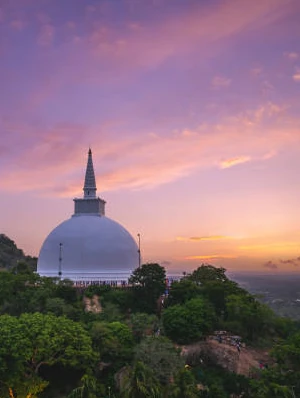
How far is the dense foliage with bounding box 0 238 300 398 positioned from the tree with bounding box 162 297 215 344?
0.29ft

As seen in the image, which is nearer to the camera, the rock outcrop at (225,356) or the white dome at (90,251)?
the rock outcrop at (225,356)

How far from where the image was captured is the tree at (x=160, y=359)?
32906mm

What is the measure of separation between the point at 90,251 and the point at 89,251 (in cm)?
13

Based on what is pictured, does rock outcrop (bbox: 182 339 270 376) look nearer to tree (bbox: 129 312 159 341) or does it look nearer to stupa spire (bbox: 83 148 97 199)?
tree (bbox: 129 312 159 341)

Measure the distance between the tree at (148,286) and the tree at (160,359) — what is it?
13.4 metres

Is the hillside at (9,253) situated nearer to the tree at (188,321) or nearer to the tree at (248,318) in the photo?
the tree at (188,321)

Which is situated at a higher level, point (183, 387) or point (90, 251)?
point (90, 251)

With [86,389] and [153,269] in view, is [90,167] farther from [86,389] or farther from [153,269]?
[86,389]

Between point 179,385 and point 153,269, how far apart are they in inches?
843

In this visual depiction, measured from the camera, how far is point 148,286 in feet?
160

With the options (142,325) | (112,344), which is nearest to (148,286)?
(142,325)

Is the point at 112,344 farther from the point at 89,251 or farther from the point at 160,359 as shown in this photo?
the point at 89,251

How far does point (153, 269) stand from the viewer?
162 ft

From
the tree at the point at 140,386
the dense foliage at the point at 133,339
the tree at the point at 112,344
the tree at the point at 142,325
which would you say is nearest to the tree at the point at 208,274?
the dense foliage at the point at 133,339
